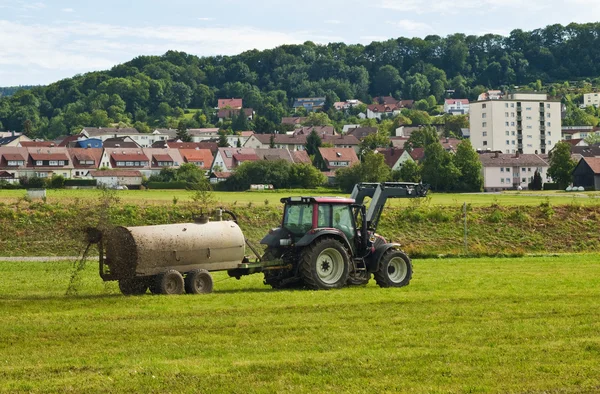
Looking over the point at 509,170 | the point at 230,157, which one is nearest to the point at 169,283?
the point at 509,170

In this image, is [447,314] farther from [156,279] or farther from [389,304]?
[156,279]

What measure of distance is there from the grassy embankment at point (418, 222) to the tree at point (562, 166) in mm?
62523

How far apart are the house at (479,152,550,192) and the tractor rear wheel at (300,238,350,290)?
114134mm

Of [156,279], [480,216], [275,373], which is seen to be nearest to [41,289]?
[156,279]

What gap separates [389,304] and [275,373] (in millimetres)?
7039

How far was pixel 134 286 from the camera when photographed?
21.2m

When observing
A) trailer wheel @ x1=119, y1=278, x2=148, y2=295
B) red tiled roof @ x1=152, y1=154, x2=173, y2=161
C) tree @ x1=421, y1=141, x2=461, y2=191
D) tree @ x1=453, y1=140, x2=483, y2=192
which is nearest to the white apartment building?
red tiled roof @ x1=152, y1=154, x2=173, y2=161

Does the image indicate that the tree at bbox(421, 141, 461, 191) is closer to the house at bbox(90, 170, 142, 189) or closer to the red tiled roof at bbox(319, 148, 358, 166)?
the house at bbox(90, 170, 142, 189)

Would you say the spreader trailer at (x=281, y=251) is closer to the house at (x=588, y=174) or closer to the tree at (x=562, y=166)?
the house at (x=588, y=174)

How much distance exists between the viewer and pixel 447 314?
17141 mm

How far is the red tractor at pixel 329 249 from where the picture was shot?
22.1m

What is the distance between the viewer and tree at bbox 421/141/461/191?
10969cm

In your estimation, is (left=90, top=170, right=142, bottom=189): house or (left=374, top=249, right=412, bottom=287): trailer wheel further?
(left=90, top=170, right=142, bottom=189): house

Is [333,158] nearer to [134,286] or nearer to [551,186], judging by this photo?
[551,186]
